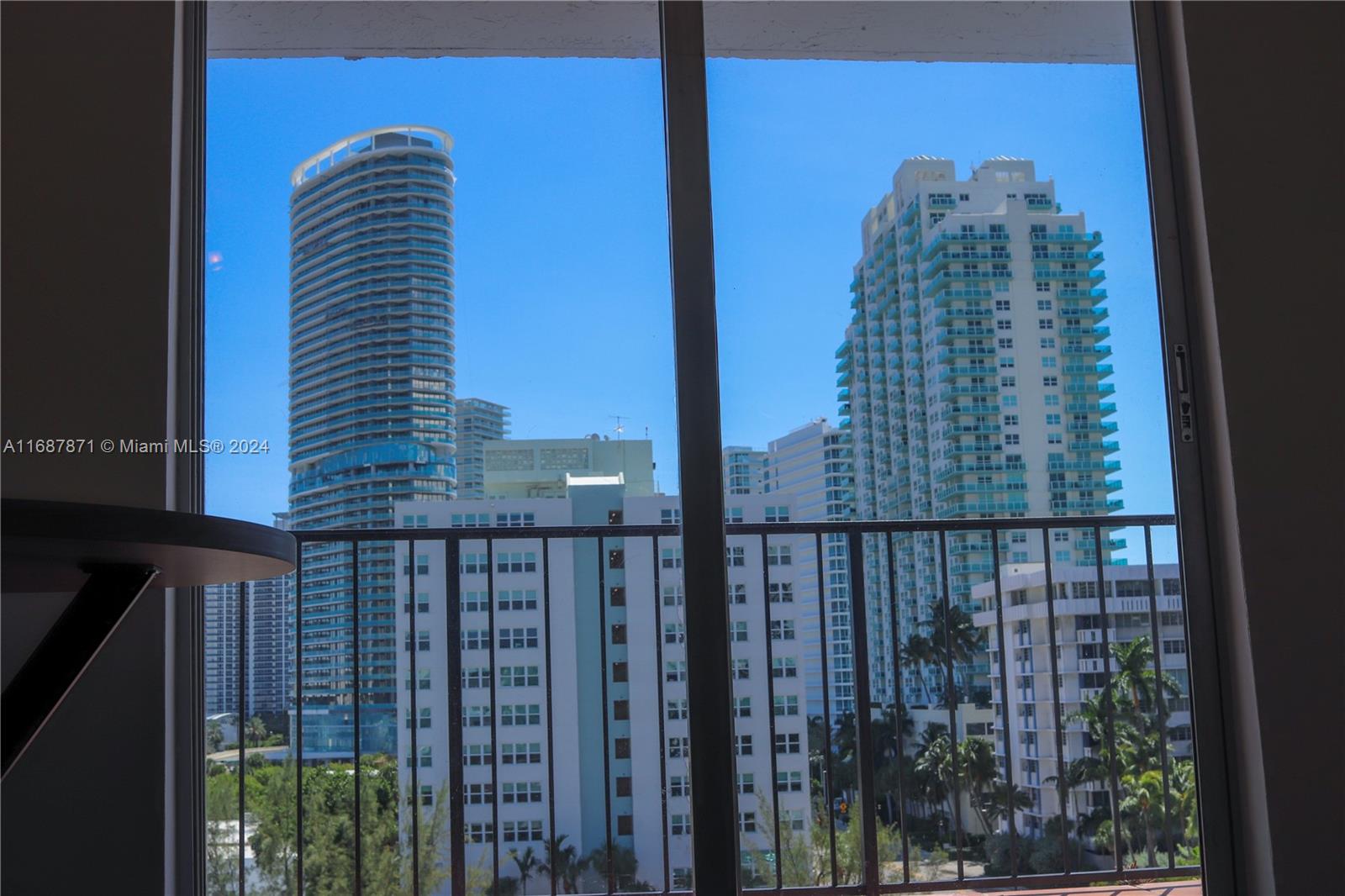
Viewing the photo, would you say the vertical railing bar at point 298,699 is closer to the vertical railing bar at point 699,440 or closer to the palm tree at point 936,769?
the vertical railing bar at point 699,440

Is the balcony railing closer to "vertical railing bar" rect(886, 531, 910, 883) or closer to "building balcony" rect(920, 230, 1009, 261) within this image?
"vertical railing bar" rect(886, 531, 910, 883)

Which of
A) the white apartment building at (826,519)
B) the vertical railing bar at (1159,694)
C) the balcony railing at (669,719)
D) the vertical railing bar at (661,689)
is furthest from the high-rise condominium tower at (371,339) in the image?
the vertical railing bar at (1159,694)

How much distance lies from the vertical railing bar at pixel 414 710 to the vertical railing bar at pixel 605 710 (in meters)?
0.47

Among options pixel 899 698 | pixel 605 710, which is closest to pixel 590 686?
pixel 605 710

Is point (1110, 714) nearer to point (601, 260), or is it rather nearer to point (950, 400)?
point (950, 400)

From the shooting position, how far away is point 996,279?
9.33 feet

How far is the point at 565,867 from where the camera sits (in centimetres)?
272

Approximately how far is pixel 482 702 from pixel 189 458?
1009 mm

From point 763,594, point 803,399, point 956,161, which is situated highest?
point 956,161

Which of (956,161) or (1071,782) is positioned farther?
(1071,782)

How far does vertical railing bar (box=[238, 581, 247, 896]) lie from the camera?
2.32 metres

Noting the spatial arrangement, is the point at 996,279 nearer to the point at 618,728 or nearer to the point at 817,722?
the point at 817,722

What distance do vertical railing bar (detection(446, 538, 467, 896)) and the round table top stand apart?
1542 mm

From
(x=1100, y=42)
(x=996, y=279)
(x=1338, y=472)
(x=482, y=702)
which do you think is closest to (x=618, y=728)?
(x=482, y=702)
